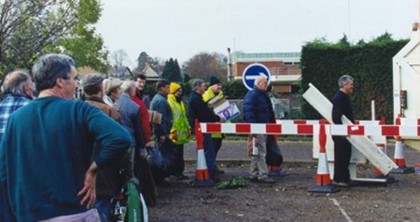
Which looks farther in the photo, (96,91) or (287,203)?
(287,203)

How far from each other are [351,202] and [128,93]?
11.8ft

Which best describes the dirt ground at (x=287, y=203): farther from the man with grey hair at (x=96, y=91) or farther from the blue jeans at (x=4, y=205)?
the blue jeans at (x=4, y=205)

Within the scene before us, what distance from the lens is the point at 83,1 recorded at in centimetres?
3066

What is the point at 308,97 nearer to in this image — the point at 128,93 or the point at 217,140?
the point at 217,140

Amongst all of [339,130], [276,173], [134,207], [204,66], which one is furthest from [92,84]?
[204,66]

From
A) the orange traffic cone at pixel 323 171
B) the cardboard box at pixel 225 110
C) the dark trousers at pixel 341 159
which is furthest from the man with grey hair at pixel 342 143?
the cardboard box at pixel 225 110

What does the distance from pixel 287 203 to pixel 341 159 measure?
70.4 inches

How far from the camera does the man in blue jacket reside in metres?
11.3

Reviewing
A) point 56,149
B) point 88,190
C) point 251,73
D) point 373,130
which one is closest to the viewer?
point 56,149

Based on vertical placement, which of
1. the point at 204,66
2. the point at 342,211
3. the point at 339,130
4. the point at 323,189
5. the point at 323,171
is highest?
the point at 204,66

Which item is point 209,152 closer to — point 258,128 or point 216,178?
point 216,178

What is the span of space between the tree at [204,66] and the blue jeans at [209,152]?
226 feet

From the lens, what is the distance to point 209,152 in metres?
12.0

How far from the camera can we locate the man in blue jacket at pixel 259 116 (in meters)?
11.3
